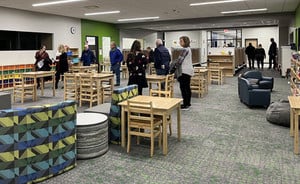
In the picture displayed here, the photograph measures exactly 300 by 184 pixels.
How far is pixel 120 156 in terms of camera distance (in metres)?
3.94

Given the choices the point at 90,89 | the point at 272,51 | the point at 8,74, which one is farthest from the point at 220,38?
the point at 90,89

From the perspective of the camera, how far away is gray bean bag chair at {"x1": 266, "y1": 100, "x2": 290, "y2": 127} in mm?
5242

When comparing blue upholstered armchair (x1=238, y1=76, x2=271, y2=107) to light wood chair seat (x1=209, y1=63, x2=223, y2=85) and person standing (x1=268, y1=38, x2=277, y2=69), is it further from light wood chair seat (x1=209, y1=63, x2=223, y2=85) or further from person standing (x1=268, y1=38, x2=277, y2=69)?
person standing (x1=268, y1=38, x2=277, y2=69)

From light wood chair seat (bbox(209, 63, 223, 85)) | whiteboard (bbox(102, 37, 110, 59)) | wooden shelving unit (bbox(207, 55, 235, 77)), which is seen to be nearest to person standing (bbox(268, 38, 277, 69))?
wooden shelving unit (bbox(207, 55, 235, 77))

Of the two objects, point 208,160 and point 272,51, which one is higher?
point 272,51

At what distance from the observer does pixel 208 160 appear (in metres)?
3.81

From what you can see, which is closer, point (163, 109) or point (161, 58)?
point (163, 109)

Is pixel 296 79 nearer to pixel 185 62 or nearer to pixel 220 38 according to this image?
pixel 185 62

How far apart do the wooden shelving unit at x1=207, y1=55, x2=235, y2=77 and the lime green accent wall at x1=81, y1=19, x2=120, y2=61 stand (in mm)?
6183

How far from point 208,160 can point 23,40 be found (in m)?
10.4

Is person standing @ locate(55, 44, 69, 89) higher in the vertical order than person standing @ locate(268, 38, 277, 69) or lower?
lower

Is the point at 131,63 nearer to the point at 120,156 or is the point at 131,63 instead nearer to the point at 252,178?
the point at 120,156

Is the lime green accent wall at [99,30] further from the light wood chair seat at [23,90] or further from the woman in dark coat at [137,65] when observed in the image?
the woman in dark coat at [137,65]

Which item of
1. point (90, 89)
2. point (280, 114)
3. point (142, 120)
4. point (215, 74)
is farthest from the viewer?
point (215, 74)
